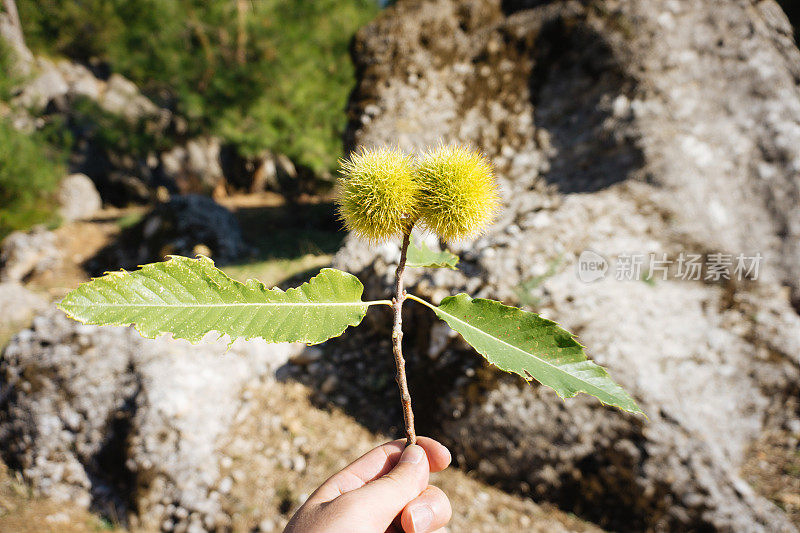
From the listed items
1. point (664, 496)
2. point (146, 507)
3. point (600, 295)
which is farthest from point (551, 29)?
point (146, 507)

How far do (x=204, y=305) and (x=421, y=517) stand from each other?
900 mm

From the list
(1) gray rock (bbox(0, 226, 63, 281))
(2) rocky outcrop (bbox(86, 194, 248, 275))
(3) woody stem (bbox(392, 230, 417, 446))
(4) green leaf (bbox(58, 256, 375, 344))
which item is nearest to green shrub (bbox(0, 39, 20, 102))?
A: (1) gray rock (bbox(0, 226, 63, 281))

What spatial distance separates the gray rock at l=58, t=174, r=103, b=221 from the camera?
8.61 meters

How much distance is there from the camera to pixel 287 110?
699 cm

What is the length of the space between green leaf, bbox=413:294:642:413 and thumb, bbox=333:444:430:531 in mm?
509

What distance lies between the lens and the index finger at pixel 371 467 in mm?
1344

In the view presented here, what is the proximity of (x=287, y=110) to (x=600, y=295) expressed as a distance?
242 inches

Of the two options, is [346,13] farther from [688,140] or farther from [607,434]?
[607,434]

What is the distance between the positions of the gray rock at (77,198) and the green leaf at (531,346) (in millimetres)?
10157

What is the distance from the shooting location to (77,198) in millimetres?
8961

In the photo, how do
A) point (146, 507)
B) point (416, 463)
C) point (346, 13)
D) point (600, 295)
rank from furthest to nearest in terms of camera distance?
point (346, 13)
point (600, 295)
point (146, 507)
point (416, 463)

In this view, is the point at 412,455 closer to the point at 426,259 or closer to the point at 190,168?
the point at 426,259

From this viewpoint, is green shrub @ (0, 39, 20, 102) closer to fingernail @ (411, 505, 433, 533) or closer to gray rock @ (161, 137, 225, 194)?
gray rock @ (161, 137, 225, 194)

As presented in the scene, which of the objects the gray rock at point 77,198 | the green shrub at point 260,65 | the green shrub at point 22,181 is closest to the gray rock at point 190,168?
the gray rock at point 77,198
